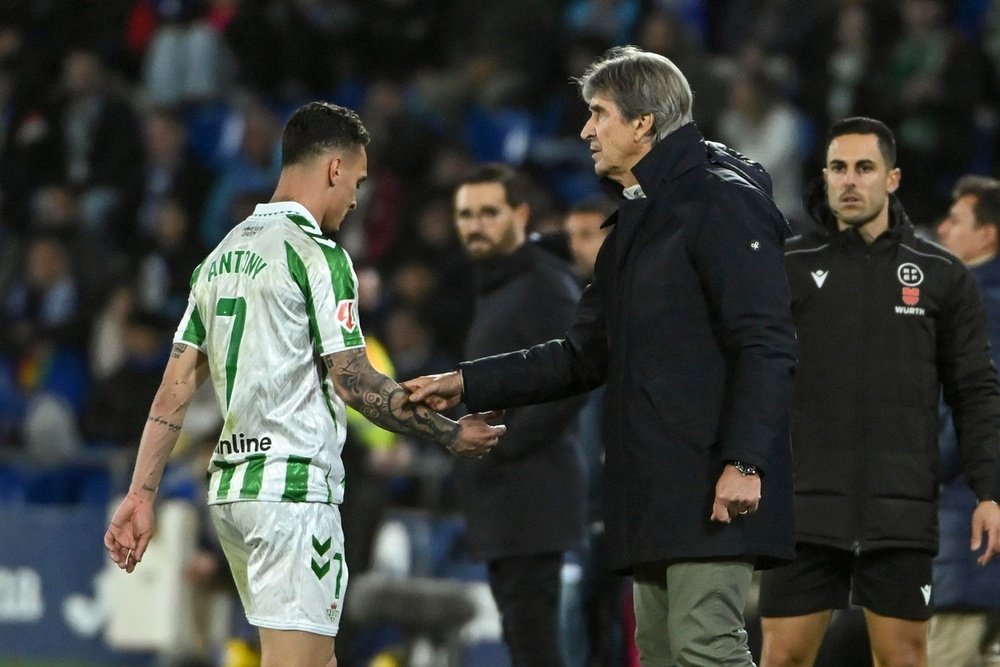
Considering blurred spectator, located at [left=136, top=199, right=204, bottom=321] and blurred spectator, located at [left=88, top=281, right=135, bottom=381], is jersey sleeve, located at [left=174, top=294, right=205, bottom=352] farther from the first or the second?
blurred spectator, located at [left=136, top=199, right=204, bottom=321]

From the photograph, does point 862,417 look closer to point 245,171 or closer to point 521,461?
point 521,461

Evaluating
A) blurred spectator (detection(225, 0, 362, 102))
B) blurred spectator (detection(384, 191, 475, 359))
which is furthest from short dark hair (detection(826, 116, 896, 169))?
blurred spectator (detection(225, 0, 362, 102))

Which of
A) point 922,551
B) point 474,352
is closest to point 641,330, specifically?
point 922,551

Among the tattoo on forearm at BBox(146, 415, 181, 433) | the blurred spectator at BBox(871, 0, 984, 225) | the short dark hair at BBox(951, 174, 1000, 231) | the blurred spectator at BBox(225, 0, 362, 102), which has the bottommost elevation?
the tattoo on forearm at BBox(146, 415, 181, 433)

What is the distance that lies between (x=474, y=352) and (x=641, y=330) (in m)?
2.26

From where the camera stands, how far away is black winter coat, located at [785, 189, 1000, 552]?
18.7 ft

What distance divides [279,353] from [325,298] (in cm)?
21

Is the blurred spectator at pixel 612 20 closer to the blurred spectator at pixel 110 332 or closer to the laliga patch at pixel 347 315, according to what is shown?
the blurred spectator at pixel 110 332

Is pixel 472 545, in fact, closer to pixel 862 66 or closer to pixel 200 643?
pixel 200 643

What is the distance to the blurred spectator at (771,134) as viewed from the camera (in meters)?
11.3

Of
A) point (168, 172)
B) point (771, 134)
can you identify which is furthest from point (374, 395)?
point (168, 172)

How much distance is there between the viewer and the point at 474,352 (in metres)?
6.98

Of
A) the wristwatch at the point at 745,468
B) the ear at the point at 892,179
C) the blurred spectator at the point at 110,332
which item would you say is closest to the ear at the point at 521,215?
the ear at the point at 892,179

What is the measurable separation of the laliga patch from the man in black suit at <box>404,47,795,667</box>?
0.73 meters
